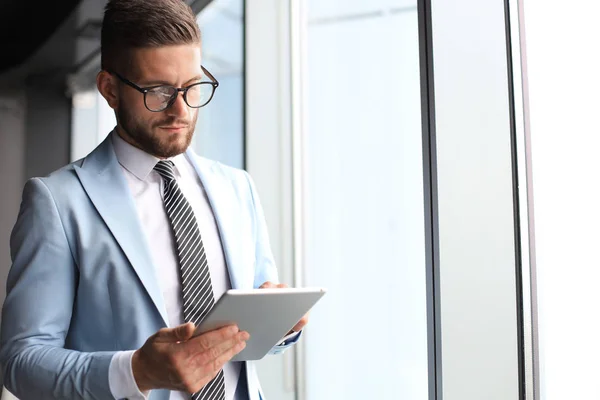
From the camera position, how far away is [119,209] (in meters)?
1.27

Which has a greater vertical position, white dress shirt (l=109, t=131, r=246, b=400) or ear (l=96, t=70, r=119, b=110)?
ear (l=96, t=70, r=119, b=110)

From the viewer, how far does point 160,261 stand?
4.25ft

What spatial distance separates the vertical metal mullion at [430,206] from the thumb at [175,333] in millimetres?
1100

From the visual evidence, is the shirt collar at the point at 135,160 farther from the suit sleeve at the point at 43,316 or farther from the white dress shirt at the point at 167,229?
the suit sleeve at the point at 43,316

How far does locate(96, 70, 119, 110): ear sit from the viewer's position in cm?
135

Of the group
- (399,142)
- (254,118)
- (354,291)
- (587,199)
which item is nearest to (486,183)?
(587,199)

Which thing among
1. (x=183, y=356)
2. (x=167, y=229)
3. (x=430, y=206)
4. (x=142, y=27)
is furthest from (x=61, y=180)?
(x=430, y=206)

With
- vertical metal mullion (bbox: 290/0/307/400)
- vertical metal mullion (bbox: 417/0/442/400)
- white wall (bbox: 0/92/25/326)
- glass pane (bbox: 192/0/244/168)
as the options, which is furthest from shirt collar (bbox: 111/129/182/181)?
glass pane (bbox: 192/0/244/168)

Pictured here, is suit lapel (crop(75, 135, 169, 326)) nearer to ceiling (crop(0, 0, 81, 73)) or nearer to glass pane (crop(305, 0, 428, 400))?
glass pane (crop(305, 0, 428, 400))

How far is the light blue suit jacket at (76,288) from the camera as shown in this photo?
3.70 feet

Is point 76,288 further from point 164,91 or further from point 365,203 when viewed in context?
point 365,203

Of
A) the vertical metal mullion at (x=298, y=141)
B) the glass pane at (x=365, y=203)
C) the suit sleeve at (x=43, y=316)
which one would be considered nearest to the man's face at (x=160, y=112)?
the suit sleeve at (x=43, y=316)

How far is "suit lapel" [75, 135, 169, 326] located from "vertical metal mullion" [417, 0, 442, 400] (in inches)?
39.9

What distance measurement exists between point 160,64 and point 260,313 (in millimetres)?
551
